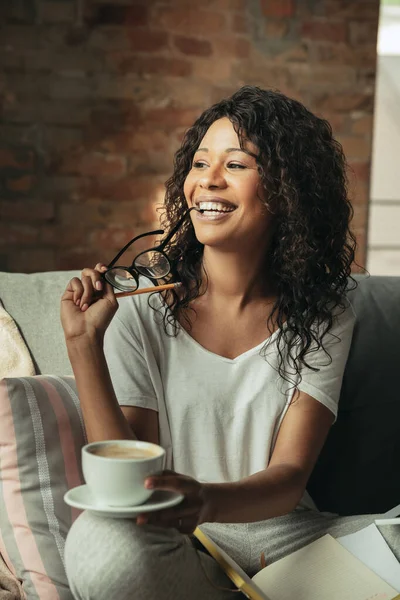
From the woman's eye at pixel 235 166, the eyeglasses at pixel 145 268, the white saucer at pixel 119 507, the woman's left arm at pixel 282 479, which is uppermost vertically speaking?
the woman's eye at pixel 235 166

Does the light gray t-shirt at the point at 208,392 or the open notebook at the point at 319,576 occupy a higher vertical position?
the light gray t-shirt at the point at 208,392

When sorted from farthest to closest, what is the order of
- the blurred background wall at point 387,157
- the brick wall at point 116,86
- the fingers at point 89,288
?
the blurred background wall at point 387,157 → the brick wall at point 116,86 → the fingers at point 89,288

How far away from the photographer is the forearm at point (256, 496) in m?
1.24

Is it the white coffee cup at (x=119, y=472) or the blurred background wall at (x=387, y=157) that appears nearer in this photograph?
the white coffee cup at (x=119, y=472)

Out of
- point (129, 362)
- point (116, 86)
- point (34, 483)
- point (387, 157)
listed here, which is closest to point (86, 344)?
point (129, 362)

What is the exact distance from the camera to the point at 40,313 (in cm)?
180

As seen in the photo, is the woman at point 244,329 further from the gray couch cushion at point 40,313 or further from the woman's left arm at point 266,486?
the gray couch cushion at point 40,313

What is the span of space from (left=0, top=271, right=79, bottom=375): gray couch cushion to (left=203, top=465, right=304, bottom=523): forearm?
1.84 feet

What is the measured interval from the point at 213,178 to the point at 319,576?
74 cm

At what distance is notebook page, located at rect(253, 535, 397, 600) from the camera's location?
1364 mm

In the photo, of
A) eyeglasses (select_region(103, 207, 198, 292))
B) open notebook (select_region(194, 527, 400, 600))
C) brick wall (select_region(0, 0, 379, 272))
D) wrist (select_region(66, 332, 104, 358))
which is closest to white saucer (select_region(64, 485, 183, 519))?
open notebook (select_region(194, 527, 400, 600))

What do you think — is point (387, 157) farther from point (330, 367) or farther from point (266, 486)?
point (266, 486)

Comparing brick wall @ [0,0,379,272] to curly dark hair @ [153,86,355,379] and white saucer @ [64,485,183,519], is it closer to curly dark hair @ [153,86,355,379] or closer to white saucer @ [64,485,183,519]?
curly dark hair @ [153,86,355,379]

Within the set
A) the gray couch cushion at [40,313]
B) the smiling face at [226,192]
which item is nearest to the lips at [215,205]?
the smiling face at [226,192]
